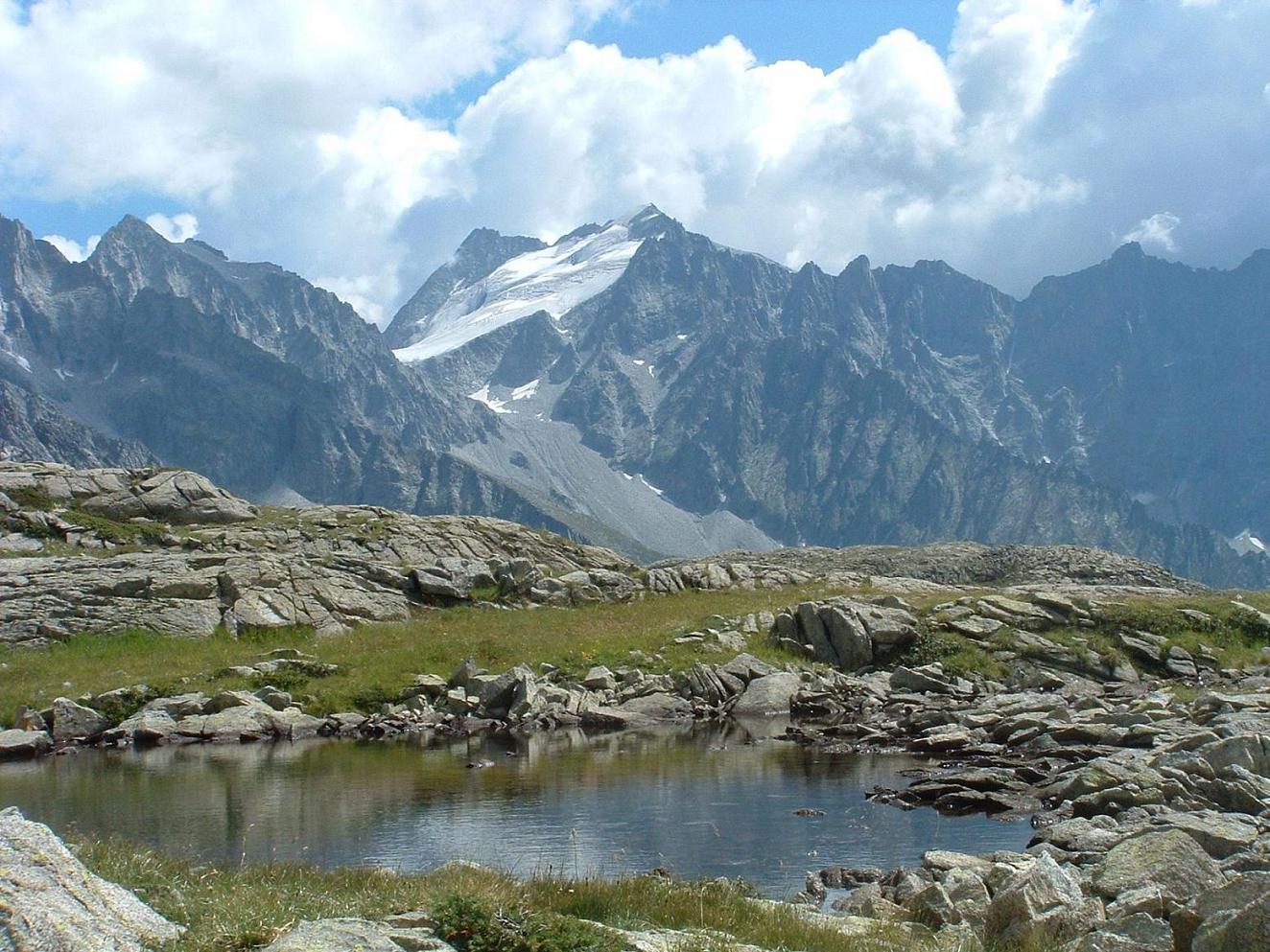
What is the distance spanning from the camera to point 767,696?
134 feet

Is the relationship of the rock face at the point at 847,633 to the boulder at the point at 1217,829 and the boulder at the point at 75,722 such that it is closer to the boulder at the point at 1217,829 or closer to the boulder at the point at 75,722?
the boulder at the point at 1217,829

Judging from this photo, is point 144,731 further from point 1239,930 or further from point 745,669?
point 1239,930

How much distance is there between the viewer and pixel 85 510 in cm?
6106

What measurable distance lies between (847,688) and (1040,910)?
93.1ft

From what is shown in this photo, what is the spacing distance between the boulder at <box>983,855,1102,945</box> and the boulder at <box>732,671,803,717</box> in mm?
25967

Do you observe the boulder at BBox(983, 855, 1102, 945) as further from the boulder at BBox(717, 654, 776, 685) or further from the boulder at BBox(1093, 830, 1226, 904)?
the boulder at BBox(717, 654, 776, 685)

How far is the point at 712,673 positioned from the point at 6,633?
28.0 meters

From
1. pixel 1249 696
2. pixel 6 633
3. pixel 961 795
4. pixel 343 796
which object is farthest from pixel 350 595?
pixel 1249 696

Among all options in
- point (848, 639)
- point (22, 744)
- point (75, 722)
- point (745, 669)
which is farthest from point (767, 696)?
point (22, 744)

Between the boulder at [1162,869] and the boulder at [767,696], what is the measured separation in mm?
24217

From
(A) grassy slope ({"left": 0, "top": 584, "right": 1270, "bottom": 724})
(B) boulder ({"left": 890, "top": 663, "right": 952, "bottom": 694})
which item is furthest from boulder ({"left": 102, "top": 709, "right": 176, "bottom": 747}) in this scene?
(B) boulder ({"left": 890, "top": 663, "right": 952, "bottom": 694})

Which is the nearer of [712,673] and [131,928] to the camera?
[131,928]

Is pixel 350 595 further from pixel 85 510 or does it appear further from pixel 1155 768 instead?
pixel 1155 768

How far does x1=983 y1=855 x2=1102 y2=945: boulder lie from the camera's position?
12.9m
